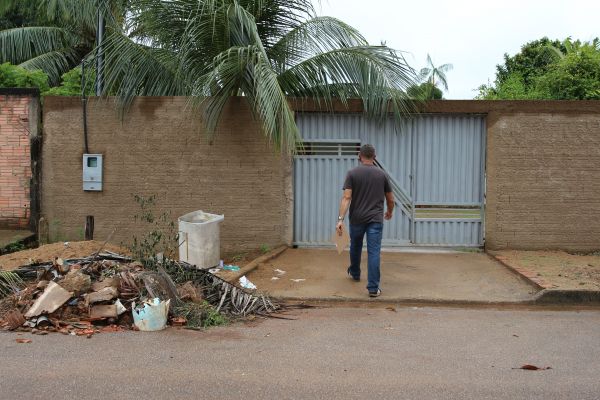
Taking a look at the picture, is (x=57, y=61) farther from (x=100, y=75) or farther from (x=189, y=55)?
(x=189, y=55)

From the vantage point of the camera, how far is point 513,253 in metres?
9.59

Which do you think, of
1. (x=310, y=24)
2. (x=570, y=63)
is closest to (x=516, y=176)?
(x=570, y=63)

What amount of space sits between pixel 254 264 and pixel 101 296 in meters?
2.83

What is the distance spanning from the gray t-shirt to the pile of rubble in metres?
1.61

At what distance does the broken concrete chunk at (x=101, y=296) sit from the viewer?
6.26m

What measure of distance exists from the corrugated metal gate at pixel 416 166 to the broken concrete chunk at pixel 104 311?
4.44 meters

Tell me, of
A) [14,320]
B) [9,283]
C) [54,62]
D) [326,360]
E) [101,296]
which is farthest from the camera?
[54,62]

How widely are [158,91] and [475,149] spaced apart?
543 centimetres

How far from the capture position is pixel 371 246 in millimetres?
7375

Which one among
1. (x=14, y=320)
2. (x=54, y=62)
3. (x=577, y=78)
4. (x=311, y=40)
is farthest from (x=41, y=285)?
(x=54, y=62)

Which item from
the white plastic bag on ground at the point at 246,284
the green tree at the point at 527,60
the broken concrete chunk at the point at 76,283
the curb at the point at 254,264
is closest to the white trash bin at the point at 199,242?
the curb at the point at 254,264

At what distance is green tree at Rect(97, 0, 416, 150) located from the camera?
9.19 meters

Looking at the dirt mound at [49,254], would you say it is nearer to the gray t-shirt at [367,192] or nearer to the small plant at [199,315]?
the small plant at [199,315]

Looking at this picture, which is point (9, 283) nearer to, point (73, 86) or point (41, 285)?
point (41, 285)
